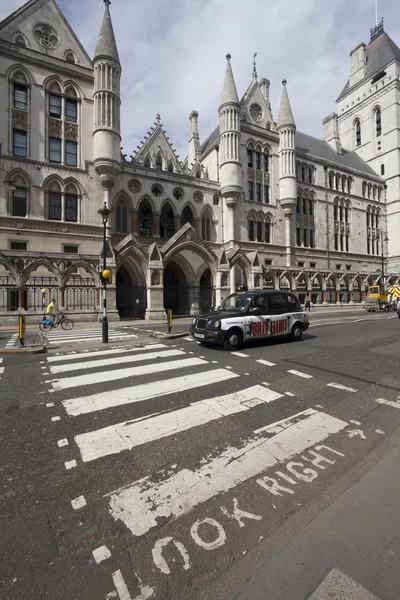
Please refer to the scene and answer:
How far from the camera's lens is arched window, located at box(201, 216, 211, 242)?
32.5m

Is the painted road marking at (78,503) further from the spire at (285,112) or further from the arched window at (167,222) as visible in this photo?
the spire at (285,112)

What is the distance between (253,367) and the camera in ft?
22.9

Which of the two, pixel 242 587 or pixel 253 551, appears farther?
pixel 253 551

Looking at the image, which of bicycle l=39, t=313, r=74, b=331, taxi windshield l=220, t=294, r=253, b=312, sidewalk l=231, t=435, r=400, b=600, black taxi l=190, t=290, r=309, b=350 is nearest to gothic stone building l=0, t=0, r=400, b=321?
bicycle l=39, t=313, r=74, b=331

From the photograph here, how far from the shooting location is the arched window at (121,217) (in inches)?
1088

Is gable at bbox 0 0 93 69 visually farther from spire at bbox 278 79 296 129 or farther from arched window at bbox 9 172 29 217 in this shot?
spire at bbox 278 79 296 129

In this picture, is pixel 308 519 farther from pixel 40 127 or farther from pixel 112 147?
pixel 40 127

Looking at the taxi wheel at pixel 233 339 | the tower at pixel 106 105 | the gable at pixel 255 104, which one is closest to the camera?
the taxi wheel at pixel 233 339

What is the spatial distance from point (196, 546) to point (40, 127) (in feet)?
103

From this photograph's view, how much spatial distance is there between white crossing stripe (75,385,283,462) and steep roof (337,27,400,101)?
6588 cm

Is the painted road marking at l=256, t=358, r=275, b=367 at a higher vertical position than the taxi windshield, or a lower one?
lower

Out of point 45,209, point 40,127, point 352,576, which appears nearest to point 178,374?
point 352,576

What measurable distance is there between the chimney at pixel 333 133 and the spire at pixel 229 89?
2625 centimetres

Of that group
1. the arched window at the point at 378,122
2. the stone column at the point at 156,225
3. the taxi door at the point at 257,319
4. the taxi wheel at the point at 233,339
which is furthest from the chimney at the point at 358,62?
the taxi wheel at the point at 233,339
